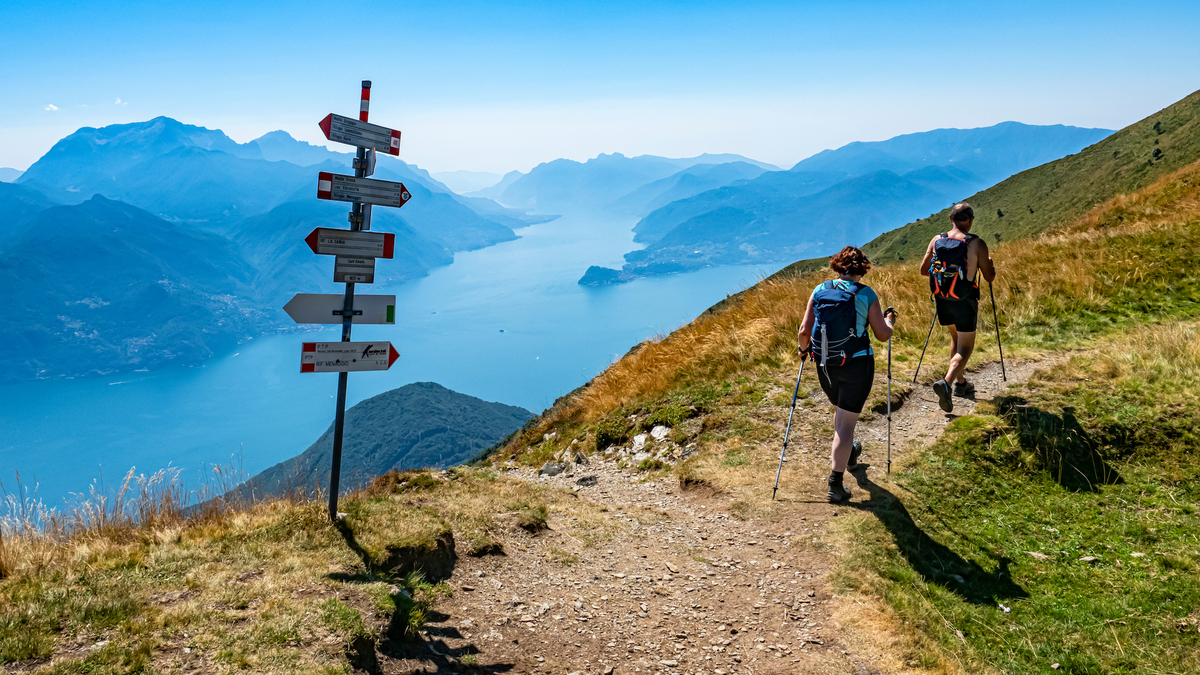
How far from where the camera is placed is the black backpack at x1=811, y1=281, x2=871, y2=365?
5.58 m

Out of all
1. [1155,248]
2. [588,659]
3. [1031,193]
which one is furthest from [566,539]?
[1031,193]

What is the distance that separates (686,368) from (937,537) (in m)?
6.22

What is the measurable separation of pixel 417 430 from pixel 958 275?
97.1 metres

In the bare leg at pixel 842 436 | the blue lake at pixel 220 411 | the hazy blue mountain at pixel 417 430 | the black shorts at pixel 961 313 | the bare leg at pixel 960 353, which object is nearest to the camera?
the bare leg at pixel 842 436

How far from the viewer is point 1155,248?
11477 millimetres

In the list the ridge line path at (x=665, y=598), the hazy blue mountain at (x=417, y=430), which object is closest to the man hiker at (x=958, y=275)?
the ridge line path at (x=665, y=598)

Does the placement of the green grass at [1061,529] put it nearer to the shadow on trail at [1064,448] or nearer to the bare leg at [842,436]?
the shadow on trail at [1064,448]

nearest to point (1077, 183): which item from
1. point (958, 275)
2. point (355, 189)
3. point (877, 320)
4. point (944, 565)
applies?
point (958, 275)

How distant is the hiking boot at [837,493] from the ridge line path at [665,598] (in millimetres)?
119

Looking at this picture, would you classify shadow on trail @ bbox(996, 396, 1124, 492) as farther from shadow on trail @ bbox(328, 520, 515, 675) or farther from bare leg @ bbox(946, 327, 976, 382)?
shadow on trail @ bbox(328, 520, 515, 675)

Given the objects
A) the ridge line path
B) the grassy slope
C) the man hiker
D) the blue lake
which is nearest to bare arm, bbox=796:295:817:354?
the ridge line path

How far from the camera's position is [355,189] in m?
5.10

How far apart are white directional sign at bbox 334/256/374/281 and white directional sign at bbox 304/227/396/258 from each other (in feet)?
0.15

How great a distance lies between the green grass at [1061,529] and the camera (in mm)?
4188
